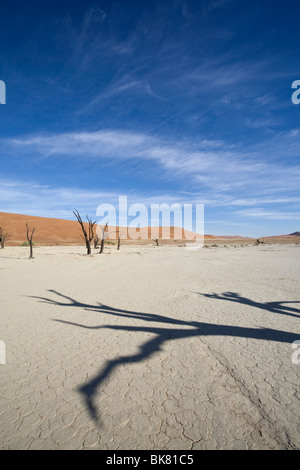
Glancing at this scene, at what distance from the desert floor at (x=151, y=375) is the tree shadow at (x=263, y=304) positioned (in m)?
0.05

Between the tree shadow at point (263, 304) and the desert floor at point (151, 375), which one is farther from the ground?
the tree shadow at point (263, 304)

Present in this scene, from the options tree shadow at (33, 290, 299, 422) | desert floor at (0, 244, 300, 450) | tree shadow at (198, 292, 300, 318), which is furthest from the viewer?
tree shadow at (198, 292, 300, 318)

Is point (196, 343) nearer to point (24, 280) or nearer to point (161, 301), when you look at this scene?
point (161, 301)

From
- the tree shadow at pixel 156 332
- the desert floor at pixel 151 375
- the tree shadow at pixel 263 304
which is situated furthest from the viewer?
the tree shadow at pixel 263 304

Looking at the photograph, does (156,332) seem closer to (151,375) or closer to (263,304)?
(151,375)

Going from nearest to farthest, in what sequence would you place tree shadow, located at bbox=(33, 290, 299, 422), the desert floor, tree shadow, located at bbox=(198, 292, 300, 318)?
the desert floor < tree shadow, located at bbox=(33, 290, 299, 422) < tree shadow, located at bbox=(198, 292, 300, 318)

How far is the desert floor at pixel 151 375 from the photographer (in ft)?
6.68

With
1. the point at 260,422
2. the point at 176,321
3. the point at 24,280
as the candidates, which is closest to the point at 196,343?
the point at 176,321

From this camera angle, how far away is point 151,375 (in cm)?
285

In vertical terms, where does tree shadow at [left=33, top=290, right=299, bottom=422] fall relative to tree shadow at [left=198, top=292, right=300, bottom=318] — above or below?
below

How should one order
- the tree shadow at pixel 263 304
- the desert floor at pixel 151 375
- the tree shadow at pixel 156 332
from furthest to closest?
1. the tree shadow at pixel 263 304
2. the tree shadow at pixel 156 332
3. the desert floor at pixel 151 375

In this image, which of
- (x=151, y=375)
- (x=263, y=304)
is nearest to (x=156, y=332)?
(x=151, y=375)

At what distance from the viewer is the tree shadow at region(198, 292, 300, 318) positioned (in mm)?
5105

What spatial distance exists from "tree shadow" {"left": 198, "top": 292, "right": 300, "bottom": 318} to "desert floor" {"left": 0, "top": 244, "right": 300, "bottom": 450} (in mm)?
51
